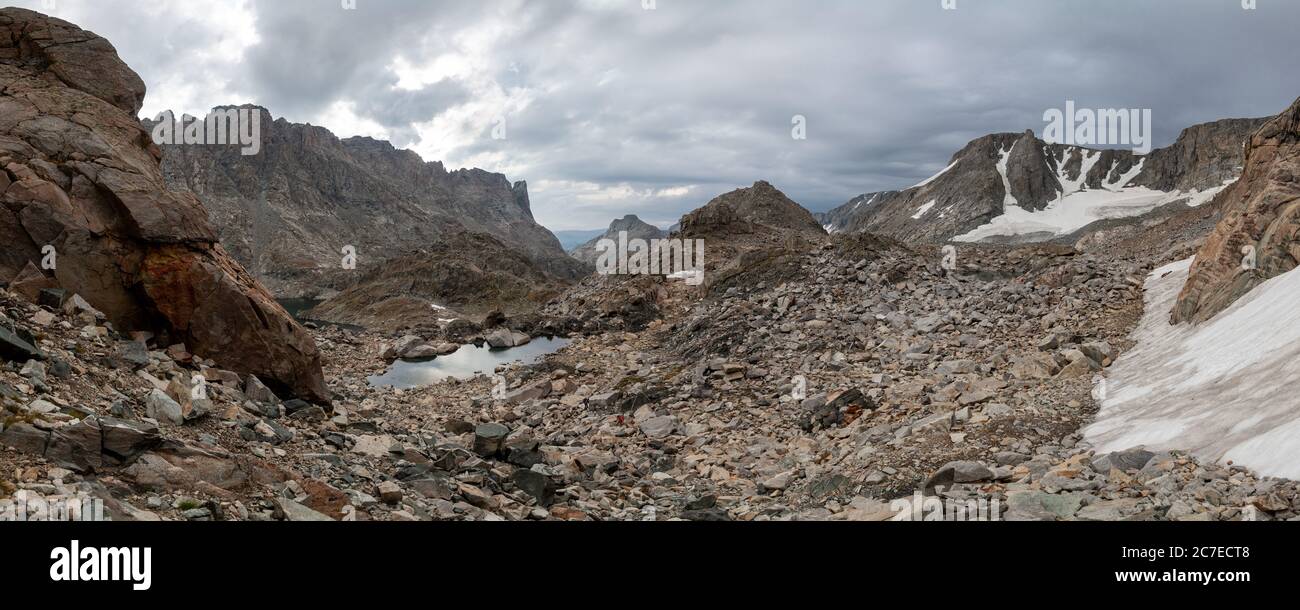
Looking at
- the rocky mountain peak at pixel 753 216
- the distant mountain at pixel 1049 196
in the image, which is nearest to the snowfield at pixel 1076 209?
the distant mountain at pixel 1049 196

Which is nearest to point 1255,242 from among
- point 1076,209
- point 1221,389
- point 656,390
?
point 1221,389

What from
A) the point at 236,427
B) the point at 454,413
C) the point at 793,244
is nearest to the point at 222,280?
the point at 236,427

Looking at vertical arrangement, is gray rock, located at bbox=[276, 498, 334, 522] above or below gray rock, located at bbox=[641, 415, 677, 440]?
above

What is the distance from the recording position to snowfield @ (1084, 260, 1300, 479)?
882 cm

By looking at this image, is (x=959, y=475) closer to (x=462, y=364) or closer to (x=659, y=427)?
(x=659, y=427)

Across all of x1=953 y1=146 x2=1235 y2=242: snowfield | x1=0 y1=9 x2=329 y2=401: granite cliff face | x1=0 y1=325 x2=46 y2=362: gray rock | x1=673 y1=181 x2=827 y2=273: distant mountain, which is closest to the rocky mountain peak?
x1=673 y1=181 x2=827 y2=273: distant mountain

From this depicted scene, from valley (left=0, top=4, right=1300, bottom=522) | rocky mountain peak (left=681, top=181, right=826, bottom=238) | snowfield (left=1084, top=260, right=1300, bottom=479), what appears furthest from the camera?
rocky mountain peak (left=681, top=181, right=826, bottom=238)

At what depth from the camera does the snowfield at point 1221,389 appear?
28.9ft

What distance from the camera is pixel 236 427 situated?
10.8m

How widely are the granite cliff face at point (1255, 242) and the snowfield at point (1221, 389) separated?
702 millimetres

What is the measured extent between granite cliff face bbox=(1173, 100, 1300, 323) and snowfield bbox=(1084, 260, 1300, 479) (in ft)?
2.30

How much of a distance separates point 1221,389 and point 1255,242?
26.5 ft

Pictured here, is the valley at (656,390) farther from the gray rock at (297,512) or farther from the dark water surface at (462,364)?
the dark water surface at (462,364)

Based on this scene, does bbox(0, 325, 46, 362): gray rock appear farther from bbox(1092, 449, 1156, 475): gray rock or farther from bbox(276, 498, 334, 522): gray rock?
bbox(1092, 449, 1156, 475): gray rock
